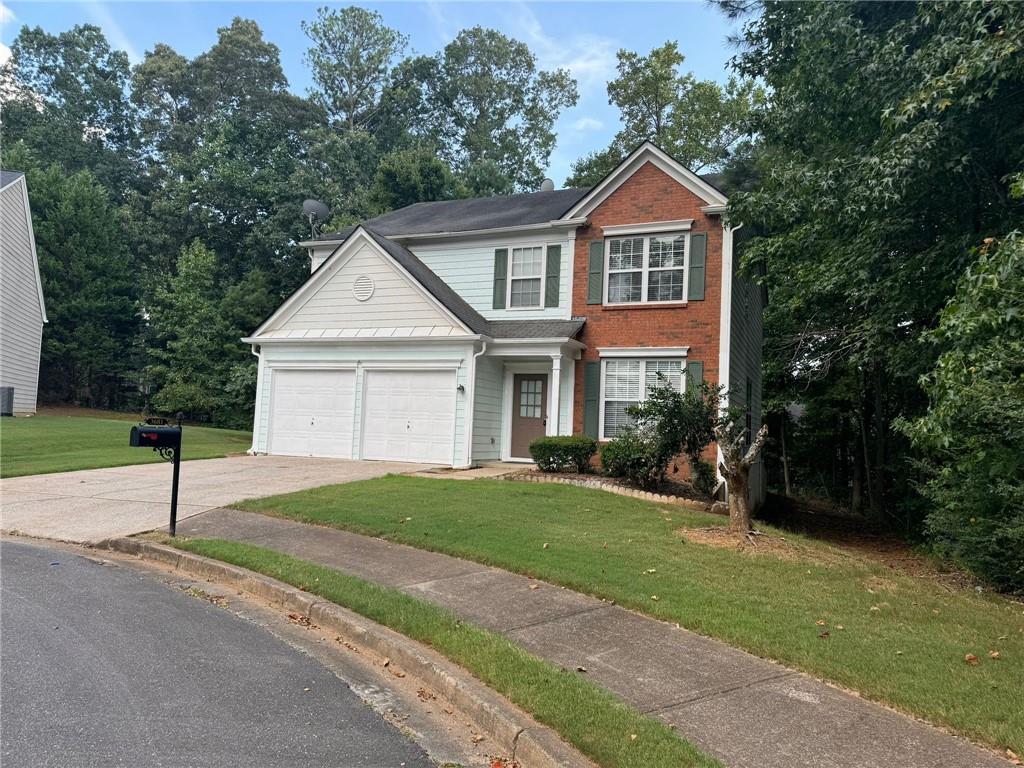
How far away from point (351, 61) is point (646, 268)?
38.7 m

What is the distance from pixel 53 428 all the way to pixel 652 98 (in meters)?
28.1

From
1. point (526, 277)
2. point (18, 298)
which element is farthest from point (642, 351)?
point (18, 298)

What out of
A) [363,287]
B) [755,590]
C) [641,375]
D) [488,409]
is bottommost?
[755,590]

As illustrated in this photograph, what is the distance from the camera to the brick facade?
48.4 ft

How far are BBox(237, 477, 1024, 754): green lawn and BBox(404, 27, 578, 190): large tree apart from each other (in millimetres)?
40727

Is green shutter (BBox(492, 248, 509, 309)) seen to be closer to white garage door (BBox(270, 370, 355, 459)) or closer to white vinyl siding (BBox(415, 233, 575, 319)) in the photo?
white vinyl siding (BBox(415, 233, 575, 319))

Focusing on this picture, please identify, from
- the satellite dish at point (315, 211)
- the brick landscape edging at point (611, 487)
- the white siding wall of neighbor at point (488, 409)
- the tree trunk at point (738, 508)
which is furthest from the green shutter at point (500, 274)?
the satellite dish at point (315, 211)

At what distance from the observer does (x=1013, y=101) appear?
882 cm

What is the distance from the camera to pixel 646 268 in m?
15.5

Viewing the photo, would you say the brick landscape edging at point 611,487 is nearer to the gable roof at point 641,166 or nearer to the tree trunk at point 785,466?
the gable roof at point 641,166

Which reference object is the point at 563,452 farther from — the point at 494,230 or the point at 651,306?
the point at 494,230

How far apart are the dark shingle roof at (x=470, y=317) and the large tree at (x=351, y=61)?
3308 cm

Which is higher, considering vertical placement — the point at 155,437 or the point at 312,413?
the point at 312,413

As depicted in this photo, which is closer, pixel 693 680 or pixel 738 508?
→ pixel 693 680
